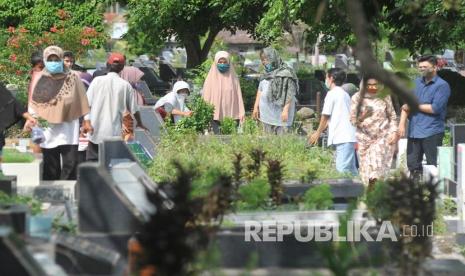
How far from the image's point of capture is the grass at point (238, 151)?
12523 millimetres

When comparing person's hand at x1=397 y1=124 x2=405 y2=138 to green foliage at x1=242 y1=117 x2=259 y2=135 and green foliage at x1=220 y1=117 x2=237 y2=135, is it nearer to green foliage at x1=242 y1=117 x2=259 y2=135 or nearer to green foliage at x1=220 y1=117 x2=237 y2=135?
green foliage at x1=242 y1=117 x2=259 y2=135

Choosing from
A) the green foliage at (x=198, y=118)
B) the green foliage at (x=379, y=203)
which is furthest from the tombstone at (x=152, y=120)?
the green foliage at (x=379, y=203)

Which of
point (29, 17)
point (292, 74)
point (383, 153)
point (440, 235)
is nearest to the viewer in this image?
point (440, 235)

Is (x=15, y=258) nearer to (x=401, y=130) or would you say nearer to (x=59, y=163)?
(x=59, y=163)

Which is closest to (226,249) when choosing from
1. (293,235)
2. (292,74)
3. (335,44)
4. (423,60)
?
(293,235)

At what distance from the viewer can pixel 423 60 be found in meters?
14.0

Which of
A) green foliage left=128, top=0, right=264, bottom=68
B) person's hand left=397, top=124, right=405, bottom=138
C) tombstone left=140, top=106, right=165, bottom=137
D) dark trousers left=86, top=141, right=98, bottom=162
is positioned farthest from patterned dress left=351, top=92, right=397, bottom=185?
green foliage left=128, top=0, right=264, bottom=68

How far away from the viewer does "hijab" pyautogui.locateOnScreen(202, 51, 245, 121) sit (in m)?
17.6

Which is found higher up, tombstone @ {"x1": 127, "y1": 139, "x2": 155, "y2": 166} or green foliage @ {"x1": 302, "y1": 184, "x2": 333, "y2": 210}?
tombstone @ {"x1": 127, "y1": 139, "x2": 155, "y2": 166}

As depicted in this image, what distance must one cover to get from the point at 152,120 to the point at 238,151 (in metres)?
2.70

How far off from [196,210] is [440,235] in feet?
10.6

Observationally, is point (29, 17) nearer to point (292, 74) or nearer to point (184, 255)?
point (292, 74)

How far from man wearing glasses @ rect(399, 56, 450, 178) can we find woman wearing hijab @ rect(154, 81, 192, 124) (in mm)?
3803

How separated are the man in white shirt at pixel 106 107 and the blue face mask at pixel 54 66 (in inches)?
14.9
